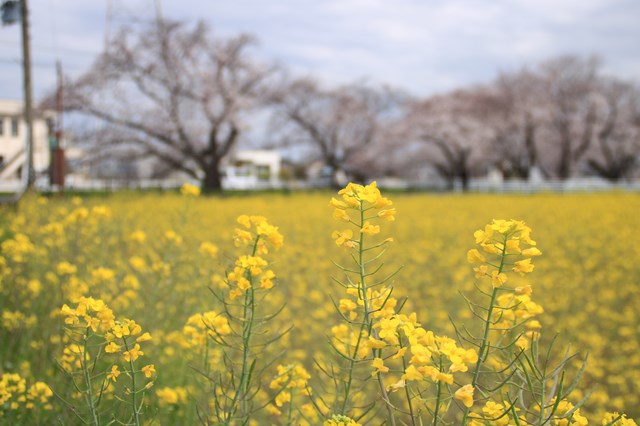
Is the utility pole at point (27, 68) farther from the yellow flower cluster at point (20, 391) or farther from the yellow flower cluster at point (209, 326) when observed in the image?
the yellow flower cluster at point (209, 326)

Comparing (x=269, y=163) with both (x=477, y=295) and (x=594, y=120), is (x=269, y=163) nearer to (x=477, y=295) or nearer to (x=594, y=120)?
(x=594, y=120)

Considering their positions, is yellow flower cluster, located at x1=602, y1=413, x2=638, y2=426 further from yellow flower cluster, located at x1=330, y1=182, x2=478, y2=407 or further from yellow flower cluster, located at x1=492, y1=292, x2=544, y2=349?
yellow flower cluster, located at x1=330, y1=182, x2=478, y2=407

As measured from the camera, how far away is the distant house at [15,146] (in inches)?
408

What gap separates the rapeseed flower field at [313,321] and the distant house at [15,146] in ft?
5.86

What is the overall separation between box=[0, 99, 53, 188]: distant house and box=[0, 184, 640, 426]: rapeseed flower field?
1787 millimetres

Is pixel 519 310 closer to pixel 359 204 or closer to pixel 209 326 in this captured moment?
pixel 359 204

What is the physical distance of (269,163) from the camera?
44219 millimetres

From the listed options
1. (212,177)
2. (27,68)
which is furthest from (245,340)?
(212,177)

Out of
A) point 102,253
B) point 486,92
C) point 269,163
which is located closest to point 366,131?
point 486,92

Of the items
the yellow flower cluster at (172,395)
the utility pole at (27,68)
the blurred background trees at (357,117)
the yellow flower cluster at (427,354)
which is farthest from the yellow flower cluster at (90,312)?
the blurred background trees at (357,117)

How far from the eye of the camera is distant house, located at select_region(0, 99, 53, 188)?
1035 centimetres

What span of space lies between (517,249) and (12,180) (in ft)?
43.5

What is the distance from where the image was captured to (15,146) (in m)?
11.5

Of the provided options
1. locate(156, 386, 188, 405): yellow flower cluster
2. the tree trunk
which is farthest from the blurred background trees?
locate(156, 386, 188, 405): yellow flower cluster
